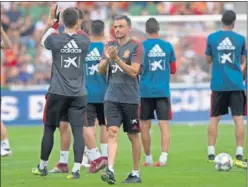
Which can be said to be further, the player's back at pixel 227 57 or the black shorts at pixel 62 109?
the player's back at pixel 227 57

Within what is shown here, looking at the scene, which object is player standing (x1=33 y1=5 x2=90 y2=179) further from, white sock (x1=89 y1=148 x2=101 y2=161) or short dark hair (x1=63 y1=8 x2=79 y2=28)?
white sock (x1=89 y1=148 x2=101 y2=161)

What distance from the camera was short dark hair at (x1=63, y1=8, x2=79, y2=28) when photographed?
13.2 metres

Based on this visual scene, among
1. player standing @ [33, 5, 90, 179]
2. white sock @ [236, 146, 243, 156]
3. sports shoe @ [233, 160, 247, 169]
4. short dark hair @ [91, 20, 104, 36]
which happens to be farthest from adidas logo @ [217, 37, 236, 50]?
player standing @ [33, 5, 90, 179]

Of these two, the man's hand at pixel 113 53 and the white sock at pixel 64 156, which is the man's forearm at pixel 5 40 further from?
the man's hand at pixel 113 53

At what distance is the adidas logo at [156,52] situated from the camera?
51.9 feet

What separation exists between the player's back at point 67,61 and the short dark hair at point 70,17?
0.16 metres

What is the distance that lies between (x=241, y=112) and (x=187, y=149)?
317 cm

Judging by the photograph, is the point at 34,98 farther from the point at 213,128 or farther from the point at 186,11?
the point at 213,128

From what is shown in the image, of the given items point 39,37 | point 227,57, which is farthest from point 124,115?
point 39,37

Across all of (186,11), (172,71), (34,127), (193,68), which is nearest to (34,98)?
(34,127)

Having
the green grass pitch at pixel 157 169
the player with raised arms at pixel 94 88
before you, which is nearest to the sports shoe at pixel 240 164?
the green grass pitch at pixel 157 169

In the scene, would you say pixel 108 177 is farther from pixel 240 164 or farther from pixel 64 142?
pixel 240 164

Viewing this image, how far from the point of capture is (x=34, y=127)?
25.1m

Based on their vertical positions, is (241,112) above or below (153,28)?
below
